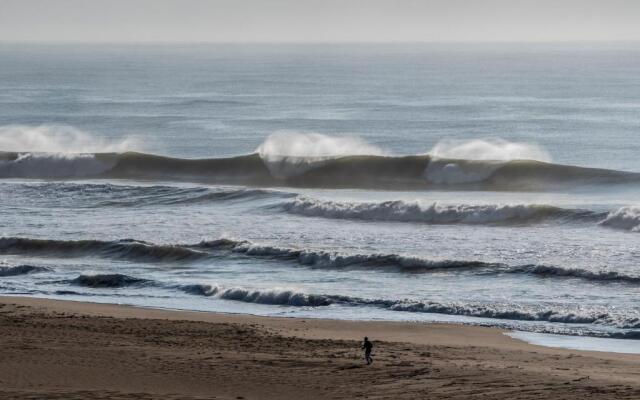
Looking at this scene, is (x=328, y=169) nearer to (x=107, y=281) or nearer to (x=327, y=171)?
(x=327, y=171)

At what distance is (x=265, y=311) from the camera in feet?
78.2

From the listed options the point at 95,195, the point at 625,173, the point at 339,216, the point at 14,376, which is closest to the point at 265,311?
the point at 14,376

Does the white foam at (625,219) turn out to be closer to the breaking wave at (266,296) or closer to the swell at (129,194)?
the swell at (129,194)

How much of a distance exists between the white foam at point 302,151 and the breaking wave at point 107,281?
2039 centimetres

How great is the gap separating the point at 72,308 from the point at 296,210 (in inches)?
553

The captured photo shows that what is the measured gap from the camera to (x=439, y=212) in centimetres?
3509

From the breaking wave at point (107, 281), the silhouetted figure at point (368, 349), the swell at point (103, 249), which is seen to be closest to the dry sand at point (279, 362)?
the silhouetted figure at point (368, 349)

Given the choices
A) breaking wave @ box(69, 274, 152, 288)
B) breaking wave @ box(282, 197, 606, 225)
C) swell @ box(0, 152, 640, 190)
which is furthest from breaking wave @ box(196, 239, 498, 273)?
swell @ box(0, 152, 640, 190)

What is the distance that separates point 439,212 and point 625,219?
540cm

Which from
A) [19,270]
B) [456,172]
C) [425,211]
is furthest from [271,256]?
[456,172]

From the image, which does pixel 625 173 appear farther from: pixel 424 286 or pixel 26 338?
pixel 26 338

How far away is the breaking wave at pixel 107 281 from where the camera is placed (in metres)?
26.4

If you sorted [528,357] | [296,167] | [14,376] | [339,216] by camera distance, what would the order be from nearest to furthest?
[14,376] → [528,357] → [339,216] → [296,167]

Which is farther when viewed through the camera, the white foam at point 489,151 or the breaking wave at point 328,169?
the white foam at point 489,151
